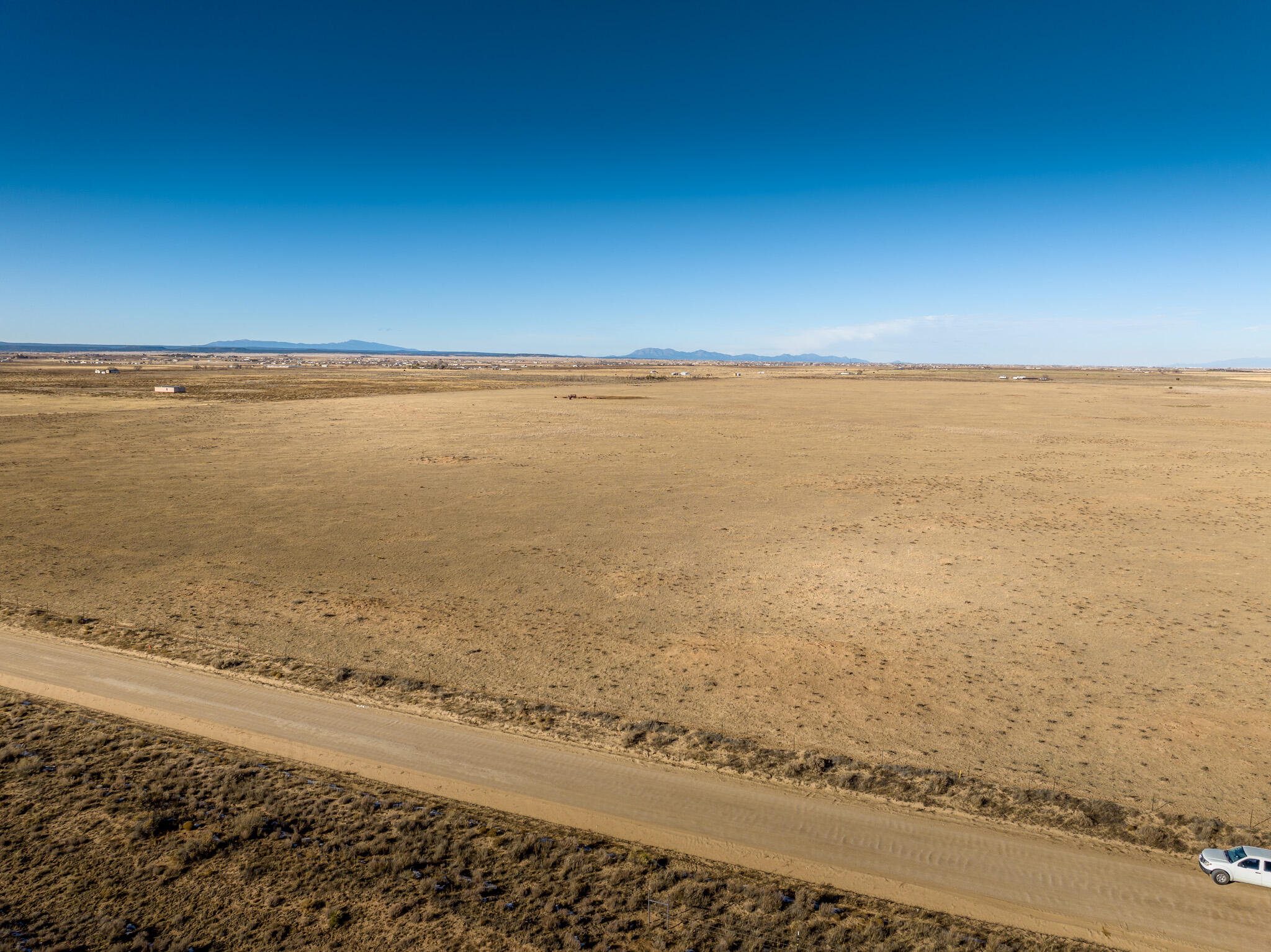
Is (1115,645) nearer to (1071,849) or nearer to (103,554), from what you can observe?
(1071,849)

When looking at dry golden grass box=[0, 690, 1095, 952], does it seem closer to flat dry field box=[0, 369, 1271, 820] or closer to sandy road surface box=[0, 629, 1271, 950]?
sandy road surface box=[0, 629, 1271, 950]

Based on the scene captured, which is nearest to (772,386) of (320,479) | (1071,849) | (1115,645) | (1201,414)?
(1201,414)

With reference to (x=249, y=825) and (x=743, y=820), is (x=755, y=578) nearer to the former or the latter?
(x=743, y=820)

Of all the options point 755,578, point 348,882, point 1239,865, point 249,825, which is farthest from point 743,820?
point 755,578

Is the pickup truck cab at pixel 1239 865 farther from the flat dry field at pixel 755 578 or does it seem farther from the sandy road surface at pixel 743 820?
the flat dry field at pixel 755 578

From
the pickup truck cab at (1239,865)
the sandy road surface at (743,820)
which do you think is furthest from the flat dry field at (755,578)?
the pickup truck cab at (1239,865)
